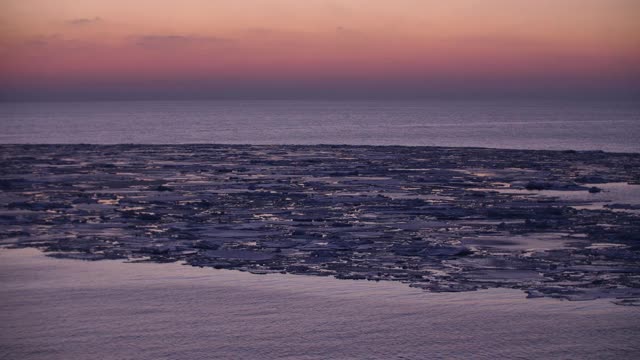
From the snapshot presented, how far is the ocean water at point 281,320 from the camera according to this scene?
339 inches

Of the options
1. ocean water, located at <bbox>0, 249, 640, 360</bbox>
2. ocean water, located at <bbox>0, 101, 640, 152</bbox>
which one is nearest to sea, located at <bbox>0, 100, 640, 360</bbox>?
ocean water, located at <bbox>0, 249, 640, 360</bbox>

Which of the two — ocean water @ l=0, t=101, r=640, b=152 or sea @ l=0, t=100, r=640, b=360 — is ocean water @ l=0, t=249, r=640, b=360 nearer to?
sea @ l=0, t=100, r=640, b=360

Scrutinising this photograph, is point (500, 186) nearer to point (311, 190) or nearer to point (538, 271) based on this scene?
point (311, 190)

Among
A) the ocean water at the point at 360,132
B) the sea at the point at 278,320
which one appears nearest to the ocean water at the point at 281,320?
the sea at the point at 278,320

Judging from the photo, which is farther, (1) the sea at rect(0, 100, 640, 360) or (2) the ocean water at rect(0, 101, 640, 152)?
(2) the ocean water at rect(0, 101, 640, 152)

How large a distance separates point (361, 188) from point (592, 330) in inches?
558

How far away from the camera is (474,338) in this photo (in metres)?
9.02

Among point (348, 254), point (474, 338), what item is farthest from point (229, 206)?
point (474, 338)

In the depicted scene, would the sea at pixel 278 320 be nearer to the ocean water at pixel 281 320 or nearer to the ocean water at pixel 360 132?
the ocean water at pixel 281 320

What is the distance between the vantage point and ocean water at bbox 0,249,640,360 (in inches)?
339

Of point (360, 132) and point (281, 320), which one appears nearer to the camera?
point (281, 320)

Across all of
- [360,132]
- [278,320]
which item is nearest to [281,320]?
[278,320]

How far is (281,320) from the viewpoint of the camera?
9.71 m

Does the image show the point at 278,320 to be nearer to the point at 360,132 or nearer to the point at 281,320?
the point at 281,320
